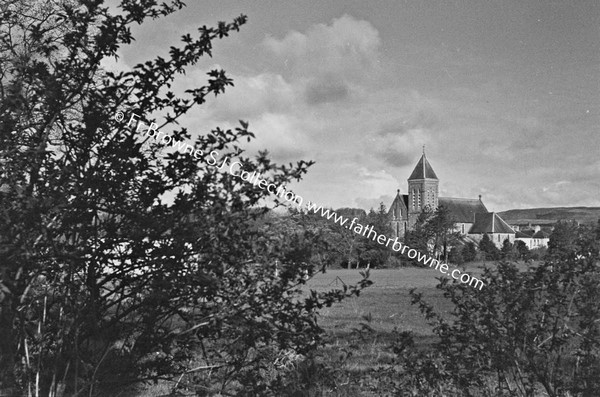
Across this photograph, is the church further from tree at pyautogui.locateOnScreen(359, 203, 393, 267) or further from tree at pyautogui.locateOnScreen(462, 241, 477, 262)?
tree at pyautogui.locateOnScreen(359, 203, 393, 267)

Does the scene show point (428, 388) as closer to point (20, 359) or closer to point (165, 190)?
point (165, 190)

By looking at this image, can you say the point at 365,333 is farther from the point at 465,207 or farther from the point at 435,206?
the point at 465,207

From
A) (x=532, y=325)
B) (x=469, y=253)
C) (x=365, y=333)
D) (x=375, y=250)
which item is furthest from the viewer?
(x=469, y=253)

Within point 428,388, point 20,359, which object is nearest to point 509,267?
point 428,388

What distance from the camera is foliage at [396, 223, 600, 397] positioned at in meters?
4.39

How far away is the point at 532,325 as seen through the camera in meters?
4.51

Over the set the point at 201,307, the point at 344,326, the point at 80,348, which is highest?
the point at 201,307

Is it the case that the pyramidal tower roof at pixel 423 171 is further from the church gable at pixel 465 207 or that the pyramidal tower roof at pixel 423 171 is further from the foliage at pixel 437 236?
the foliage at pixel 437 236

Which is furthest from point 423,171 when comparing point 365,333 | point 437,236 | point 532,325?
point 365,333

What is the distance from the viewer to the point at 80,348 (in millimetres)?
3641

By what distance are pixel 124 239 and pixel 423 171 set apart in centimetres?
11414

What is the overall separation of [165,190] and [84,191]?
49cm

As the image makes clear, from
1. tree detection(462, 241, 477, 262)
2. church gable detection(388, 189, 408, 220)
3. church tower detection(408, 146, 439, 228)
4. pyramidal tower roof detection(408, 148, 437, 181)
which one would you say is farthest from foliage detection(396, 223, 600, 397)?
church gable detection(388, 189, 408, 220)

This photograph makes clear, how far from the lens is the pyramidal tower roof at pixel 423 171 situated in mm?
114006
